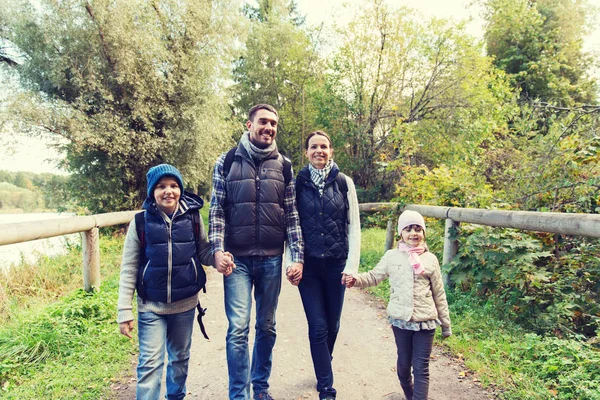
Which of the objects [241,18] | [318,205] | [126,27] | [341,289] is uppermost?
[241,18]

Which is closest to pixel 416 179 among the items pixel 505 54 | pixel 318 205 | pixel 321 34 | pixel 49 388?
pixel 318 205

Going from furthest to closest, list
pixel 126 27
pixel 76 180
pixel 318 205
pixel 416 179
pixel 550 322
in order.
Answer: pixel 76 180, pixel 126 27, pixel 416 179, pixel 550 322, pixel 318 205

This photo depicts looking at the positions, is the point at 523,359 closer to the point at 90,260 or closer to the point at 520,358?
the point at 520,358

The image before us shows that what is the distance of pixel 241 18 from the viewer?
583 inches

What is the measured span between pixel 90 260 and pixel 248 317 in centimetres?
328

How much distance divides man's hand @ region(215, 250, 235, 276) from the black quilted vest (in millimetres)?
139

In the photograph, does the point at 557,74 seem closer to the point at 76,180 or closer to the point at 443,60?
the point at 443,60

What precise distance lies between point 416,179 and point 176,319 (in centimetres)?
520

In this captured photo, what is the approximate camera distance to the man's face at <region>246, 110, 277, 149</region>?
2.73 m

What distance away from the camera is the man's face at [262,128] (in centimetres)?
273

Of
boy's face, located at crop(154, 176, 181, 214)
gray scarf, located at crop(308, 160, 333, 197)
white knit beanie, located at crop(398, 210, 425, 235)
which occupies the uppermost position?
gray scarf, located at crop(308, 160, 333, 197)

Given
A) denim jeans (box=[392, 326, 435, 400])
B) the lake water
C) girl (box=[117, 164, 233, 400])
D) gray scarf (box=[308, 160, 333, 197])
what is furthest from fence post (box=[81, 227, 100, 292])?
denim jeans (box=[392, 326, 435, 400])

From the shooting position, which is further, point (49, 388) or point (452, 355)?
point (452, 355)

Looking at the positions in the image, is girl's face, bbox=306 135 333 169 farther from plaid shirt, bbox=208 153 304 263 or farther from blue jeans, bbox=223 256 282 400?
blue jeans, bbox=223 256 282 400
